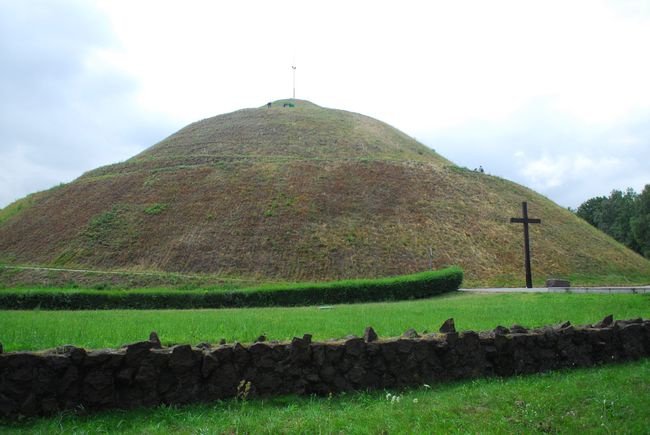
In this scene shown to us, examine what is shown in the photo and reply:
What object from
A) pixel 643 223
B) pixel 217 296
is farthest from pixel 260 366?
pixel 643 223

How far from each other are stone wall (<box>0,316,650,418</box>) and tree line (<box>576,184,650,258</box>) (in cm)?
5563

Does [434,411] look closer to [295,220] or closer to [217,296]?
[217,296]

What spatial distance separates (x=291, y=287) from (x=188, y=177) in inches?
952

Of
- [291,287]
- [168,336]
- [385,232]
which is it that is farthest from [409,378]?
[385,232]

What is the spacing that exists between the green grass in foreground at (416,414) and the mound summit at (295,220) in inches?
1011

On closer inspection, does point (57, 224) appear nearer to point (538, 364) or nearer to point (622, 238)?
point (538, 364)

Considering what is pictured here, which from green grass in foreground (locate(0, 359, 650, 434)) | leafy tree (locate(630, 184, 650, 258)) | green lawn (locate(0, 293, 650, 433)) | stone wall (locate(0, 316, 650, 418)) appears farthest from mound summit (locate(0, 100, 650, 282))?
green grass in foreground (locate(0, 359, 650, 434))

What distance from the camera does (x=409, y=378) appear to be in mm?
7316

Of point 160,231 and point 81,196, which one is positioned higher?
point 81,196

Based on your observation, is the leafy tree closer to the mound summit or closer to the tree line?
the tree line

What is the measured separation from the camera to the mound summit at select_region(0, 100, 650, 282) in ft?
114

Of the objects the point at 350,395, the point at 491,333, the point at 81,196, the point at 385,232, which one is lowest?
the point at 350,395

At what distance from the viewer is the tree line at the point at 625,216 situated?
2168 inches

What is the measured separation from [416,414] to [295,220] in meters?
32.5
